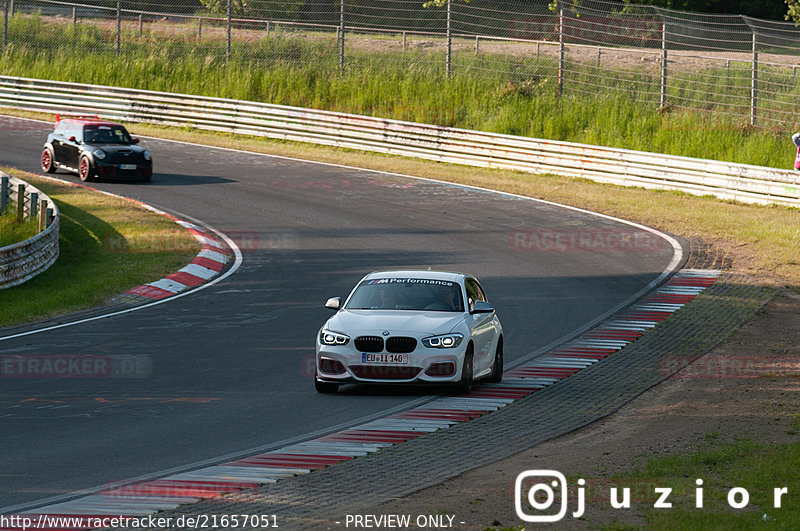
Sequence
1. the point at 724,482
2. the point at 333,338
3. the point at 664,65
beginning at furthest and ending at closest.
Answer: the point at 664,65
the point at 333,338
the point at 724,482

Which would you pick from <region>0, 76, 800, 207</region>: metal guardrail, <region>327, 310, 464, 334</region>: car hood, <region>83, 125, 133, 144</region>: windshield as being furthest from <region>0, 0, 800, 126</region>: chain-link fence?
<region>327, 310, 464, 334</region>: car hood

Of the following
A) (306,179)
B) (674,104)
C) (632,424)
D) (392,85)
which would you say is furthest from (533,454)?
(392,85)

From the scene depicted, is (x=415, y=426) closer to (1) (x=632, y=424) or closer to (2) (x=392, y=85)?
(1) (x=632, y=424)

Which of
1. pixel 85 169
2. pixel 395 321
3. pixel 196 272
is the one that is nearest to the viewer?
pixel 395 321

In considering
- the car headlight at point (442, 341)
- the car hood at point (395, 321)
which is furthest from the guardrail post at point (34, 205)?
the car headlight at point (442, 341)

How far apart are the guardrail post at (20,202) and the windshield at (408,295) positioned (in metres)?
13.2

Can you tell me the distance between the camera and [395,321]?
1305 centimetres

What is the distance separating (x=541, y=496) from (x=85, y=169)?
24439 mm

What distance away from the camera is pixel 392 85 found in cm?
3950

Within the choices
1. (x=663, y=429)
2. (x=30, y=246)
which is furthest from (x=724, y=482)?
(x=30, y=246)

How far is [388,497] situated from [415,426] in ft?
9.10

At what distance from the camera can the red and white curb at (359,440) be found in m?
8.44

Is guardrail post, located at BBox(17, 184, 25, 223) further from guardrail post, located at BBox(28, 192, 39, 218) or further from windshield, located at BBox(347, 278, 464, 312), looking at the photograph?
windshield, located at BBox(347, 278, 464, 312)

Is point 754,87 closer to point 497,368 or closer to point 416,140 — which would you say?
point 416,140
